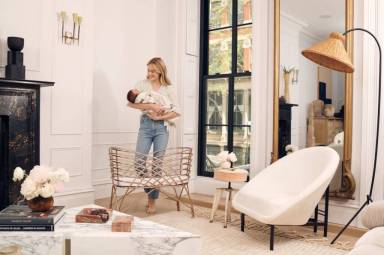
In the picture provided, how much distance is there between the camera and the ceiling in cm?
356

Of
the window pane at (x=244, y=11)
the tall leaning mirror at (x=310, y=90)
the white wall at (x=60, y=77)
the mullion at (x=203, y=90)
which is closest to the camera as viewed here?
the tall leaning mirror at (x=310, y=90)

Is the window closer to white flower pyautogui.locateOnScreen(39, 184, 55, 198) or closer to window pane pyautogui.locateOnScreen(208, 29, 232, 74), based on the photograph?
window pane pyautogui.locateOnScreen(208, 29, 232, 74)

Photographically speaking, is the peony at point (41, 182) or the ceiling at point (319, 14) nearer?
the peony at point (41, 182)

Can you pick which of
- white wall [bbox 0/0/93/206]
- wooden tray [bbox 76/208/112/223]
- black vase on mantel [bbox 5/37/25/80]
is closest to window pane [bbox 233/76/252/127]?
white wall [bbox 0/0/93/206]

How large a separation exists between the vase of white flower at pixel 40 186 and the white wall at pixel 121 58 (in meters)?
2.51

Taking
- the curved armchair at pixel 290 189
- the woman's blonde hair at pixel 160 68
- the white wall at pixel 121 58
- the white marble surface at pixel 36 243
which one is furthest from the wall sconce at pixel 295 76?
the white marble surface at pixel 36 243

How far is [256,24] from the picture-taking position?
4211 millimetres

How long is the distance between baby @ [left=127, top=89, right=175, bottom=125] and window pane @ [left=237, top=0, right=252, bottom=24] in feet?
5.25

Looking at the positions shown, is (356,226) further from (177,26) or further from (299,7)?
(177,26)

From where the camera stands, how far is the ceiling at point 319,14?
140 inches

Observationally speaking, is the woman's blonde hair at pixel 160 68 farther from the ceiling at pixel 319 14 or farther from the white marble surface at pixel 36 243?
the white marble surface at pixel 36 243

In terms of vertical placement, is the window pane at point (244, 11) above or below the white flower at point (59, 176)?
above

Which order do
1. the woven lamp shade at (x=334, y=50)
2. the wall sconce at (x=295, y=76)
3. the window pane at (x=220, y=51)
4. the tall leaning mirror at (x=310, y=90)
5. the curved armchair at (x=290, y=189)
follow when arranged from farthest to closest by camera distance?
Answer: the window pane at (x=220, y=51) → the wall sconce at (x=295, y=76) → the tall leaning mirror at (x=310, y=90) → the woven lamp shade at (x=334, y=50) → the curved armchair at (x=290, y=189)

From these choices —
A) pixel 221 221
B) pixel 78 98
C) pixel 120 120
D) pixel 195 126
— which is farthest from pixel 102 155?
pixel 221 221
